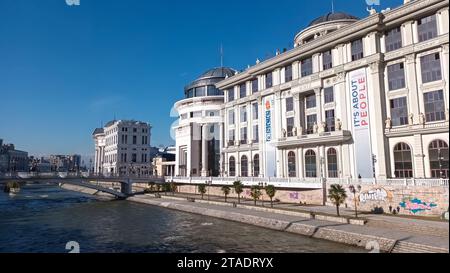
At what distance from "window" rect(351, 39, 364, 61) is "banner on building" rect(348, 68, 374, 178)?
2.29 meters

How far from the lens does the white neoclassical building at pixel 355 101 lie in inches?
1590

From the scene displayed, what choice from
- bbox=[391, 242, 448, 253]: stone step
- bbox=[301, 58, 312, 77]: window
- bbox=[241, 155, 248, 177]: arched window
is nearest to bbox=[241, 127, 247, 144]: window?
bbox=[241, 155, 248, 177]: arched window

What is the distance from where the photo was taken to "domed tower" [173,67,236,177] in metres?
86.6

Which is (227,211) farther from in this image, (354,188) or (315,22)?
(315,22)

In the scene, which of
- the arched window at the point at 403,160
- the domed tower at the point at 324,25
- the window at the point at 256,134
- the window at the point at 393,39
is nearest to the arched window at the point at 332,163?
the arched window at the point at 403,160

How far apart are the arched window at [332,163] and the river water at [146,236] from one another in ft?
67.1

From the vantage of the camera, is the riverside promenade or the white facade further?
the white facade

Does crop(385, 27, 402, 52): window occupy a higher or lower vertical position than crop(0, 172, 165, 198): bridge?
higher

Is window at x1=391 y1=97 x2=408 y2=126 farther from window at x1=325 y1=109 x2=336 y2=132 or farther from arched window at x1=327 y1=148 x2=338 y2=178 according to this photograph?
arched window at x1=327 y1=148 x2=338 y2=178

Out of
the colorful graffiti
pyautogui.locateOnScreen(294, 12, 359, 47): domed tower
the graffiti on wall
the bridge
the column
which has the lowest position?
the colorful graffiti

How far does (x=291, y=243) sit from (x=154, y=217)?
81.5 feet

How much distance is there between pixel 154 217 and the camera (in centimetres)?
4653

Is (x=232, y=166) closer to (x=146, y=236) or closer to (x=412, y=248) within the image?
(x=146, y=236)

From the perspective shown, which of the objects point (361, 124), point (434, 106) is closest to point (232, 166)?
point (361, 124)
